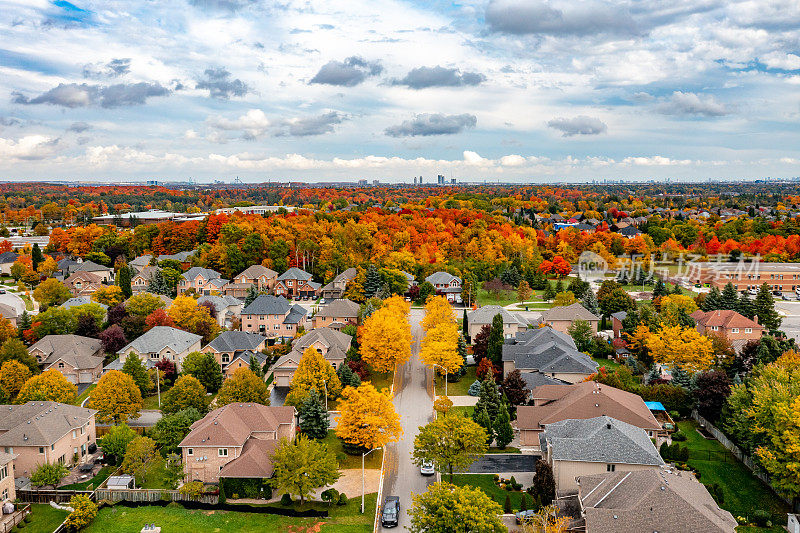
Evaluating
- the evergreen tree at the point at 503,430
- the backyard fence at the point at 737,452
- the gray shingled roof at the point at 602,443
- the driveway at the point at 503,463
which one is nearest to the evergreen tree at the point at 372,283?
the evergreen tree at the point at 503,430

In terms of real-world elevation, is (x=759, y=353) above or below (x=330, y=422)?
above

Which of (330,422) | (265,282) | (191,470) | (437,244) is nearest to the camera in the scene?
(191,470)

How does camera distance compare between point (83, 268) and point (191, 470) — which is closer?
point (191, 470)

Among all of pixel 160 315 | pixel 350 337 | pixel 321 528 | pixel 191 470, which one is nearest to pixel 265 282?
pixel 160 315

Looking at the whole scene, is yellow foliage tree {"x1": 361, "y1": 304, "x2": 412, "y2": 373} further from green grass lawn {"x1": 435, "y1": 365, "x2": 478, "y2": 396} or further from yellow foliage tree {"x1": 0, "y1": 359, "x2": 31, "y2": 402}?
yellow foliage tree {"x1": 0, "y1": 359, "x2": 31, "y2": 402}

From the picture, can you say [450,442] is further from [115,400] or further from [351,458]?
[115,400]

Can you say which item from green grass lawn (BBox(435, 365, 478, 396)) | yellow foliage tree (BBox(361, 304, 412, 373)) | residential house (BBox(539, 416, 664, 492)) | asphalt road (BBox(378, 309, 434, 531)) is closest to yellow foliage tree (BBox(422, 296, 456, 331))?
asphalt road (BBox(378, 309, 434, 531))

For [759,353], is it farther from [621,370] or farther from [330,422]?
[330,422]
